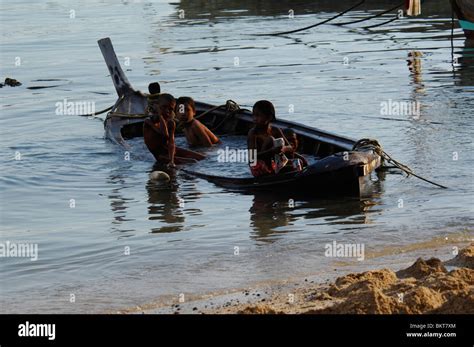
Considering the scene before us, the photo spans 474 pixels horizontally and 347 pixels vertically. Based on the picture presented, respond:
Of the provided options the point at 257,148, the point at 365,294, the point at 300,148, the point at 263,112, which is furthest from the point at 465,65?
the point at 365,294

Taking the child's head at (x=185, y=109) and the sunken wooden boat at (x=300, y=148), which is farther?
the child's head at (x=185, y=109)

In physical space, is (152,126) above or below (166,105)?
below

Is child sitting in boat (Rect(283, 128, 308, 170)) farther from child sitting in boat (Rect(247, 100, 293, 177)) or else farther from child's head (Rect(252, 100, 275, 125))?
child's head (Rect(252, 100, 275, 125))

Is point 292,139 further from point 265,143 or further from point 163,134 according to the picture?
point 163,134

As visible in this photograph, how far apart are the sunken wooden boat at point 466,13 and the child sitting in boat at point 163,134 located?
1296 cm

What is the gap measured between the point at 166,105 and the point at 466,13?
13.8 m

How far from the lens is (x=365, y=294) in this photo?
6000 mm

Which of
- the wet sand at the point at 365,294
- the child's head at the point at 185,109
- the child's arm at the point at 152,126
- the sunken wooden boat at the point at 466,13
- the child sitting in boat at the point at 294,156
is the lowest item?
the wet sand at the point at 365,294

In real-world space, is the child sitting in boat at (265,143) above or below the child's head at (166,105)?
below

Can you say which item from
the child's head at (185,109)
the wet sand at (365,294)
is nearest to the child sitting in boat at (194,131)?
the child's head at (185,109)

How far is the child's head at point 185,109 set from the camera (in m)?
12.5

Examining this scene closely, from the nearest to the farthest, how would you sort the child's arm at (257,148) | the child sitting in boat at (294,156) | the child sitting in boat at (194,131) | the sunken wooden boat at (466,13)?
the child's arm at (257,148) → the child sitting in boat at (294,156) → the child sitting in boat at (194,131) → the sunken wooden boat at (466,13)

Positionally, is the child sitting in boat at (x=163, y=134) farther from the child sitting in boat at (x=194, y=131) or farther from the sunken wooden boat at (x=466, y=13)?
the sunken wooden boat at (x=466, y=13)
